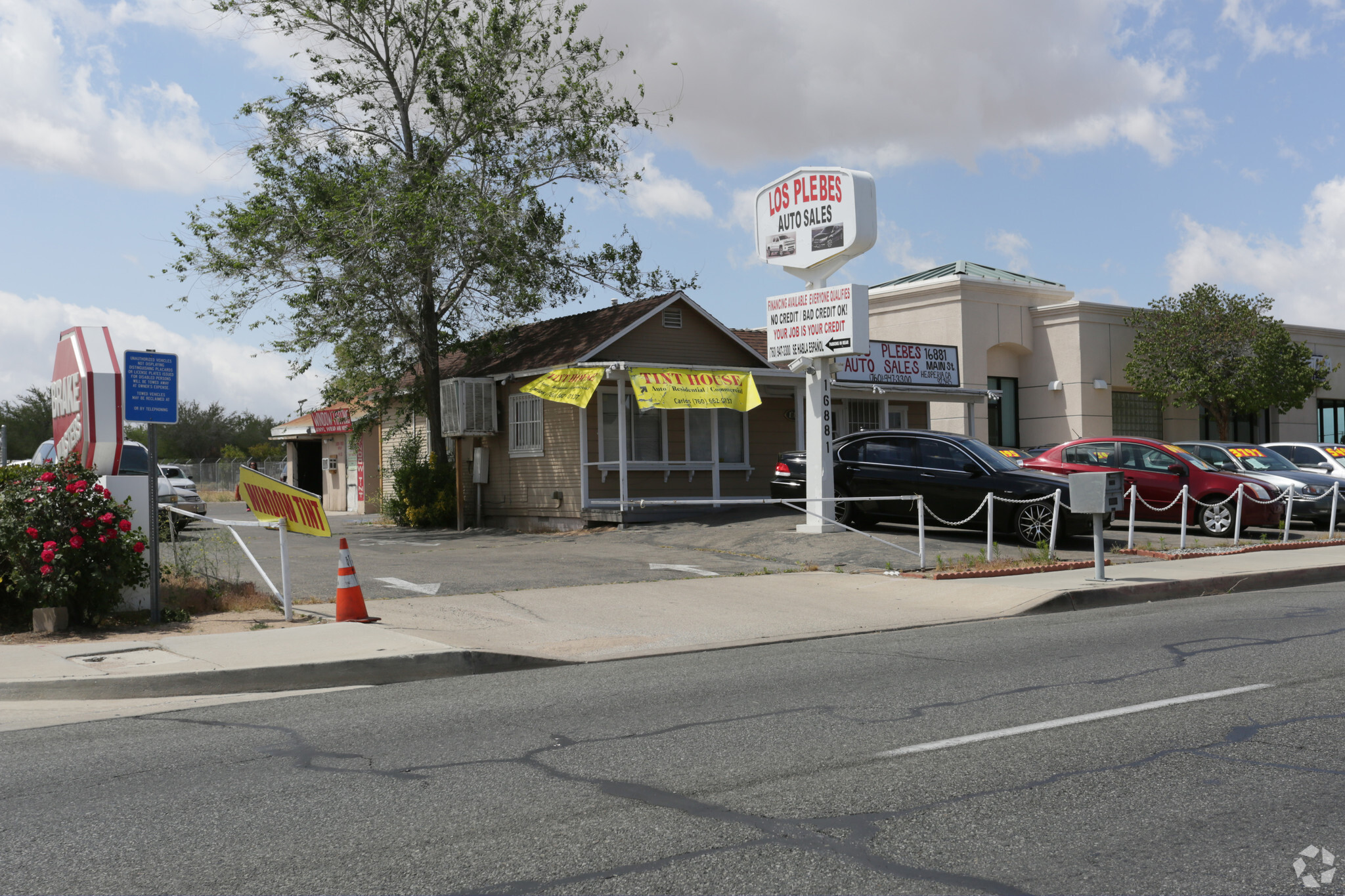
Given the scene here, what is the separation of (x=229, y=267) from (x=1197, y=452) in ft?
64.5

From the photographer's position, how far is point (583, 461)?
21.3m

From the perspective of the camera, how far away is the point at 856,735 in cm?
605

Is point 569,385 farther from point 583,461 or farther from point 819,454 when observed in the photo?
point 819,454

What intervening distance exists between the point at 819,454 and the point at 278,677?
35.6 ft

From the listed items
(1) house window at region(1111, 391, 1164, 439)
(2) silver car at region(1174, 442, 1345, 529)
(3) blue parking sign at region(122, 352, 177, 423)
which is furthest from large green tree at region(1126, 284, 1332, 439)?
(3) blue parking sign at region(122, 352, 177, 423)

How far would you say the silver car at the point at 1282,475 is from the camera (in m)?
19.0

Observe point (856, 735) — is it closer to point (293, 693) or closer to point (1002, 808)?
point (1002, 808)

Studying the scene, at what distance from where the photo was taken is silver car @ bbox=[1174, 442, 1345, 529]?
62.3 ft

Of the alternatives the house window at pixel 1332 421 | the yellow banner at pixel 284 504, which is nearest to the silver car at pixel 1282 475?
the yellow banner at pixel 284 504

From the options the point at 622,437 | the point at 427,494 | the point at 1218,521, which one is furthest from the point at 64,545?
the point at 1218,521

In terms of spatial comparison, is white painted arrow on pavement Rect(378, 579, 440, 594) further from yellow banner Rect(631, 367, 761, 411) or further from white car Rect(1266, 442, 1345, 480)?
white car Rect(1266, 442, 1345, 480)

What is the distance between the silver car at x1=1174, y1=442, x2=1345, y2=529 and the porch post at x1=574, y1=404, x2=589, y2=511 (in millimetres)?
11481

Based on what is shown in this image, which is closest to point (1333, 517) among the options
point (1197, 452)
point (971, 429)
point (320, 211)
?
point (1197, 452)

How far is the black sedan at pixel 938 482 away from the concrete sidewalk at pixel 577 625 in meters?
1.92
